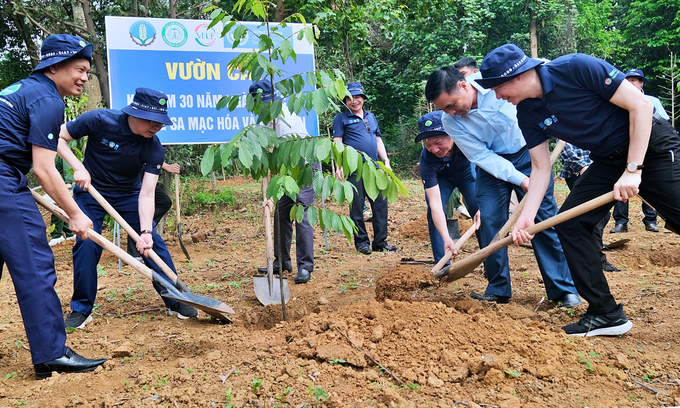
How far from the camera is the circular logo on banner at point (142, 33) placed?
221 inches

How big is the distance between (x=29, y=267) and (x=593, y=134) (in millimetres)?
3237

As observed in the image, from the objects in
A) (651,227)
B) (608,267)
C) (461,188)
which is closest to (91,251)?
(461,188)

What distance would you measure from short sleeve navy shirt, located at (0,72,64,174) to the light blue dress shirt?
8.94 feet

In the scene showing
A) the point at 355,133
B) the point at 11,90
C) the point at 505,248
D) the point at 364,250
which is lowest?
the point at 364,250

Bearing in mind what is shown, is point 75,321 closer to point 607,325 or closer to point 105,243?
point 105,243

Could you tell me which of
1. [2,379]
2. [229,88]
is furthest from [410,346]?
[229,88]

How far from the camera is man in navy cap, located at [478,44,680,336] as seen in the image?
263cm

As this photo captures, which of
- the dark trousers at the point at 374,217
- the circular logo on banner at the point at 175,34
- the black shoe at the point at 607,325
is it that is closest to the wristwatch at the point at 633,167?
the black shoe at the point at 607,325

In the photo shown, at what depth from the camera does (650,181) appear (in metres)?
2.74

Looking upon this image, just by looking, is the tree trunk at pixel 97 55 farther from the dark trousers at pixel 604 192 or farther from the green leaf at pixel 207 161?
the dark trousers at pixel 604 192

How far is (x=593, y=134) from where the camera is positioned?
2.79m

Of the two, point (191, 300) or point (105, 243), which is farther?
point (191, 300)

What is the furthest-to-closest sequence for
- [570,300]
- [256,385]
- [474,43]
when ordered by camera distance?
[474,43]
[570,300]
[256,385]

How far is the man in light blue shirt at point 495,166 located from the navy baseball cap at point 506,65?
2.07ft
